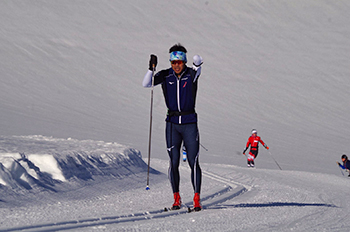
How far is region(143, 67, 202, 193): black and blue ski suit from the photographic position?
4848 mm

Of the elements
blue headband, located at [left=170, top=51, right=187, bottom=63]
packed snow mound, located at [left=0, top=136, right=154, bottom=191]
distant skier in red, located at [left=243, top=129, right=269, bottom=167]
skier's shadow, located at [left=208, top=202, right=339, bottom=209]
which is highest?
blue headband, located at [left=170, top=51, right=187, bottom=63]

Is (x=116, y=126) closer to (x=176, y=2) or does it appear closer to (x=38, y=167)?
(x=38, y=167)

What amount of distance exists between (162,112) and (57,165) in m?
18.8

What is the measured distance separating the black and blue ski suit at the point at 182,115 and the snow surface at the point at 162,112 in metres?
0.51

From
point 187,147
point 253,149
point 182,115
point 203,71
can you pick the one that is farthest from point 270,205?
point 203,71

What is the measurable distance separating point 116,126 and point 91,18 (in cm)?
2254

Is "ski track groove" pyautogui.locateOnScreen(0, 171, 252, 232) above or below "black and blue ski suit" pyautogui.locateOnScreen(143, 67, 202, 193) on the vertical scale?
below

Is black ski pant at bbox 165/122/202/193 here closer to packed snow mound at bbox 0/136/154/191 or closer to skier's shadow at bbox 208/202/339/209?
skier's shadow at bbox 208/202/339/209

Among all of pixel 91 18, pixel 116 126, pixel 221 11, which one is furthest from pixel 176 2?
pixel 116 126

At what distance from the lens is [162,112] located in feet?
79.5

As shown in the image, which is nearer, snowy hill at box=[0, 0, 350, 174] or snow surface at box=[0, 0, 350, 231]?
snow surface at box=[0, 0, 350, 231]

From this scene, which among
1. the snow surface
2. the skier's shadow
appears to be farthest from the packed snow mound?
the skier's shadow

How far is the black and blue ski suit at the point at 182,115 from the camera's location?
4.85 metres

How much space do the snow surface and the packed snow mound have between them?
2 cm
